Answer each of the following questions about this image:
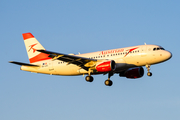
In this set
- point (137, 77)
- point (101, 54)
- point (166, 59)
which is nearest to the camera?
point (166, 59)

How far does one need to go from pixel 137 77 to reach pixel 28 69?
17680mm

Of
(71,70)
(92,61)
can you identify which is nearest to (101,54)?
(92,61)

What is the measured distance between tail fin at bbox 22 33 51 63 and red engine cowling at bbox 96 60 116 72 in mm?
11825

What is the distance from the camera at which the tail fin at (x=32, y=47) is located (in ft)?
182

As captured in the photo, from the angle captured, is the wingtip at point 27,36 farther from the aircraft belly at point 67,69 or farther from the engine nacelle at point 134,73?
the engine nacelle at point 134,73

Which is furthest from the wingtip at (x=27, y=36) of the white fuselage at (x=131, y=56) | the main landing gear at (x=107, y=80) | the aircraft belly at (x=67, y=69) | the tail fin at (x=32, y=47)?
the main landing gear at (x=107, y=80)

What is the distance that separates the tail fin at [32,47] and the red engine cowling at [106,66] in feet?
38.8

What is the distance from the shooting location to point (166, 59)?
46500mm

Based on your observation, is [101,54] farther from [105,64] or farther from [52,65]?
[52,65]

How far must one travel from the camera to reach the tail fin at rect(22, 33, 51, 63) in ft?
182

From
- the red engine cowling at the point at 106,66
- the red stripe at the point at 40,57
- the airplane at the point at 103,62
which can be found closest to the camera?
the red engine cowling at the point at 106,66

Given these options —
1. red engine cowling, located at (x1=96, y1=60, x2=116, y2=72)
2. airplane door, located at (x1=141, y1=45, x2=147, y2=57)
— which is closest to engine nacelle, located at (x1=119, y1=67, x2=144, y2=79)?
airplane door, located at (x1=141, y1=45, x2=147, y2=57)

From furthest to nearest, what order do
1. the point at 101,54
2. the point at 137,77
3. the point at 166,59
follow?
the point at 137,77, the point at 101,54, the point at 166,59

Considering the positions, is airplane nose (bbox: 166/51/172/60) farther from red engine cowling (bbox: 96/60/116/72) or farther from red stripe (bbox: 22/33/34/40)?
red stripe (bbox: 22/33/34/40)
